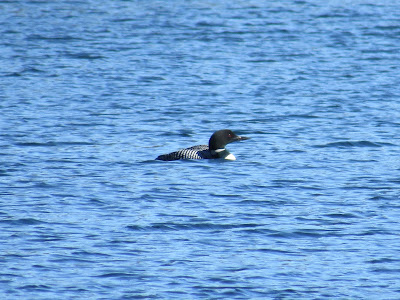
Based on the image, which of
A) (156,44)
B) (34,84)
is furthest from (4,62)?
(156,44)

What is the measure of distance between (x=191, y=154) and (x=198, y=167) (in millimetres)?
464

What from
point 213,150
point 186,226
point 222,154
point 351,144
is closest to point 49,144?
point 213,150

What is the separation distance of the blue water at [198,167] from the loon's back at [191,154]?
13 cm

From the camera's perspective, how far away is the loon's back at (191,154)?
1483 centimetres

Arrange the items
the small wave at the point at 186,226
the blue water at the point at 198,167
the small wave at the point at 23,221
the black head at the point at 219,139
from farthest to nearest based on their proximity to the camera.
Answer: the black head at the point at 219,139 < the small wave at the point at 23,221 < the small wave at the point at 186,226 < the blue water at the point at 198,167

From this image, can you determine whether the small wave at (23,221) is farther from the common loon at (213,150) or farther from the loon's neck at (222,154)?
the loon's neck at (222,154)

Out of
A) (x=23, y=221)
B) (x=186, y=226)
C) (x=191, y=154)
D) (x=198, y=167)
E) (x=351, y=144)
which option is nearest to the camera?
(x=186, y=226)

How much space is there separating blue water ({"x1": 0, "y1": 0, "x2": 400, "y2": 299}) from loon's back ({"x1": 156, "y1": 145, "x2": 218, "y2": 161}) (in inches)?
5.2

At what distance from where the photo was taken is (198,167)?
14664 mm

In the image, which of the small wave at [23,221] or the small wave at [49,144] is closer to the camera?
the small wave at [23,221]

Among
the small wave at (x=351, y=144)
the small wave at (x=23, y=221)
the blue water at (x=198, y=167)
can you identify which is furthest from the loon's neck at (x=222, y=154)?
the small wave at (x=23, y=221)

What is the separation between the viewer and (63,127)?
17625 mm

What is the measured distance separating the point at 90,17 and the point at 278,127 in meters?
19.9

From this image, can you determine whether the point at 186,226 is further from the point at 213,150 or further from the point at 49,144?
the point at 49,144
